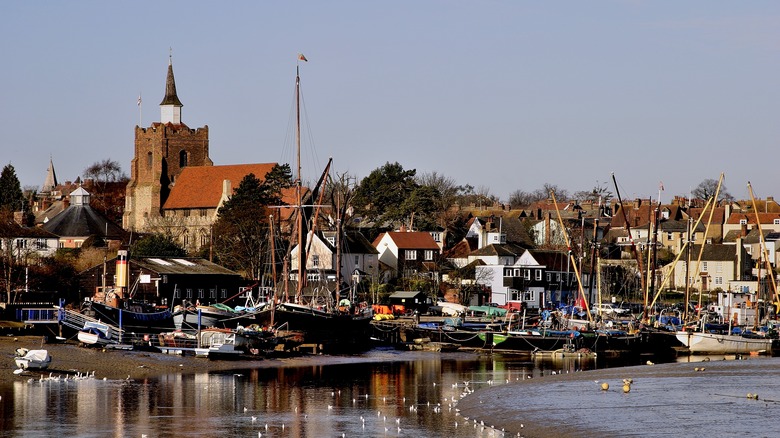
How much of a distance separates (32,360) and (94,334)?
1330 cm

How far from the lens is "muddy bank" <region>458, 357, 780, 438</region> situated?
37406 millimetres

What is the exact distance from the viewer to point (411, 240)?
4975 inches

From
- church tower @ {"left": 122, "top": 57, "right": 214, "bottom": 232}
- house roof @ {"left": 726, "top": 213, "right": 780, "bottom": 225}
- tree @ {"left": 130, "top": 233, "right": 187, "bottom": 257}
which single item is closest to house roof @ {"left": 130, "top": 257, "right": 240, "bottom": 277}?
tree @ {"left": 130, "top": 233, "right": 187, "bottom": 257}

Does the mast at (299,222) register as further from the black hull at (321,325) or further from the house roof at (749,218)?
the house roof at (749,218)

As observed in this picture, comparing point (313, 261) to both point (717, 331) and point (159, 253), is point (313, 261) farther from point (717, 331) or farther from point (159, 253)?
point (717, 331)

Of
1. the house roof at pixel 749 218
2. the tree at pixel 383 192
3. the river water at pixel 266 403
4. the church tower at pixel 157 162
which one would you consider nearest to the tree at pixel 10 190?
the church tower at pixel 157 162

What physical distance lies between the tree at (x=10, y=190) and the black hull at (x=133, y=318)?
80884 mm

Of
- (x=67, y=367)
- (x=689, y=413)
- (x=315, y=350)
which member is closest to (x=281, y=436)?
(x=689, y=413)

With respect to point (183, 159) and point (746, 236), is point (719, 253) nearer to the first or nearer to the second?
point (746, 236)

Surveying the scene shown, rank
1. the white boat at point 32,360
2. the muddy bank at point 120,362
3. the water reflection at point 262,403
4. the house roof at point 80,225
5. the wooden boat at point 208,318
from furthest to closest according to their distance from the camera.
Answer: the house roof at point 80,225
the wooden boat at point 208,318
the muddy bank at point 120,362
the white boat at point 32,360
the water reflection at point 262,403

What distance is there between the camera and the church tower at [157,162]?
157m

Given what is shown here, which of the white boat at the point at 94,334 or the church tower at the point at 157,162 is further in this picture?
the church tower at the point at 157,162

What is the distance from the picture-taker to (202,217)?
490ft

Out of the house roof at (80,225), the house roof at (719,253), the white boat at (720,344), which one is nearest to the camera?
the white boat at (720,344)
